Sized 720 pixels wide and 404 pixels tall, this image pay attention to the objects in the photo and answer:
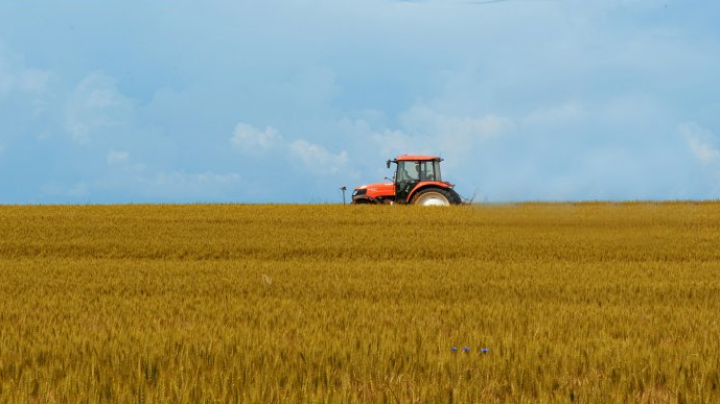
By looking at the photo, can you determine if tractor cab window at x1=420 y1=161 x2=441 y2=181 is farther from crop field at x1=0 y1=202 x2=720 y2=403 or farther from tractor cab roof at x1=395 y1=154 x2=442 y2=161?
crop field at x1=0 y1=202 x2=720 y2=403

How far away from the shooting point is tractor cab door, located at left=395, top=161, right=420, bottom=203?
872 inches

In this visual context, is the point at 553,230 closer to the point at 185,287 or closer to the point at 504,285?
the point at 504,285

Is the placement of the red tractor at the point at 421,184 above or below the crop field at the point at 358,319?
above

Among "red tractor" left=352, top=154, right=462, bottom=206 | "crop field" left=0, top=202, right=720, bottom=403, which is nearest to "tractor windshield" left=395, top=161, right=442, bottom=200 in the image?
"red tractor" left=352, top=154, right=462, bottom=206

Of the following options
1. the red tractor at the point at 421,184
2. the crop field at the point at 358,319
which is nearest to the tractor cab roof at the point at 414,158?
the red tractor at the point at 421,184

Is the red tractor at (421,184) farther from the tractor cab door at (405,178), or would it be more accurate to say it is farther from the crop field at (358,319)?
the crop field at (358,319)

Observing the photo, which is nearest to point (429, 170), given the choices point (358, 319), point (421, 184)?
point (421, 184)

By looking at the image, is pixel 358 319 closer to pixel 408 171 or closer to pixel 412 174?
pixel 408 171

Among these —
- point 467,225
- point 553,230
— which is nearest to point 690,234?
point 553,230

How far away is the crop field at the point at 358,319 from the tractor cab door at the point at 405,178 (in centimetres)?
614

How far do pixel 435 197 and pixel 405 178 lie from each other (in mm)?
1119

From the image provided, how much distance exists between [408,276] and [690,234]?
33.6 ft

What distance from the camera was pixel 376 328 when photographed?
5555 mm

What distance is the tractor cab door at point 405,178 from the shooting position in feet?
72.7
